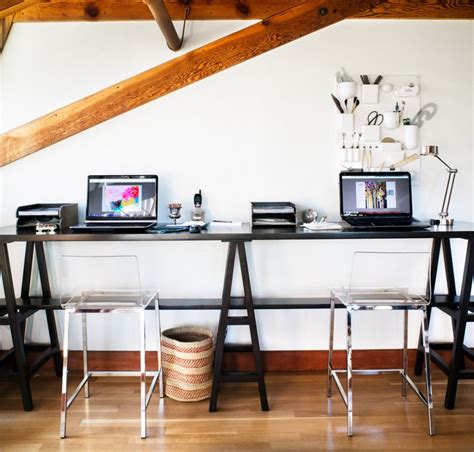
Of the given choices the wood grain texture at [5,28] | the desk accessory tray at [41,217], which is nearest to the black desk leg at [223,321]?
the desk accessory tray at [41,217]

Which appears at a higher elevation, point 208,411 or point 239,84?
point 239,84

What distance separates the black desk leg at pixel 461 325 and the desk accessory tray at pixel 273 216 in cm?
100

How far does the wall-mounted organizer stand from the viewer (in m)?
2.93

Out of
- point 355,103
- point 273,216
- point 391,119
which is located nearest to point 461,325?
point 273,216

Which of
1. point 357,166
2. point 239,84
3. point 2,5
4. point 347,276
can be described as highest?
point 2,5

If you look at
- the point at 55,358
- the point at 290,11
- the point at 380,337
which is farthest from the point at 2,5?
the point at 380,337

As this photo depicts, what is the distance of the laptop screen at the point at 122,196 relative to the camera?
112 inches

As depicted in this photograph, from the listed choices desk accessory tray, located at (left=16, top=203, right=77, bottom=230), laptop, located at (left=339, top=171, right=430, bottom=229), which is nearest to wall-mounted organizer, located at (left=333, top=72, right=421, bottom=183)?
laptop, located at (left=339, top=171, right=430, bottom=229)

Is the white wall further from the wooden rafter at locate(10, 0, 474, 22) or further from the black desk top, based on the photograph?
the black desk top

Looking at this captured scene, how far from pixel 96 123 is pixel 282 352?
1.98 meters

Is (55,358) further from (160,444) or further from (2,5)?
(2,5)

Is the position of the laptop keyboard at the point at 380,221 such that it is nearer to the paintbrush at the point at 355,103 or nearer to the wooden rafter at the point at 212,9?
the paintbrush at the point at 355,103

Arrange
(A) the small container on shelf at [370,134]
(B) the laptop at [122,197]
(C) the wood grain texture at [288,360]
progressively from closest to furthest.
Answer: (B) the laptop at [122,197]
(A) the small container on shelf at [370,134]
(C) the wood grain texture at [288,360]

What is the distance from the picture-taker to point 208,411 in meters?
2.56
